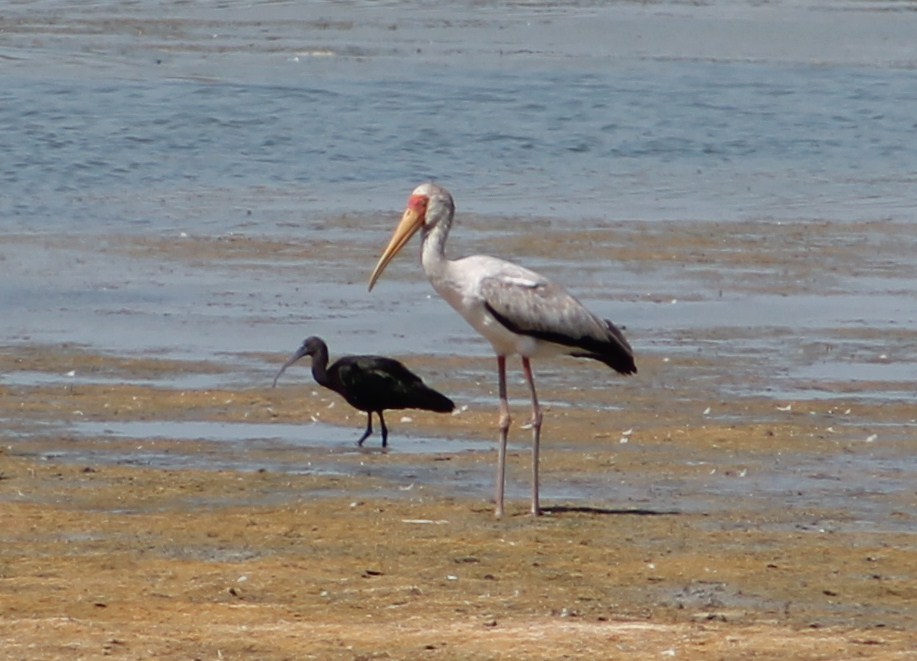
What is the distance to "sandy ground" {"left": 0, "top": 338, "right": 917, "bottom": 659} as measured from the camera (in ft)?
24.4

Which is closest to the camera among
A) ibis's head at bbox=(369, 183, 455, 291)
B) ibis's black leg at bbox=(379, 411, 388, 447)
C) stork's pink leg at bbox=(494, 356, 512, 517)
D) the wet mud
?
the wet mud

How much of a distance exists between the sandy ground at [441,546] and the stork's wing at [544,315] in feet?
2.24

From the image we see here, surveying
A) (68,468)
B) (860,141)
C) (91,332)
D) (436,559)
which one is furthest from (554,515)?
(860,141)

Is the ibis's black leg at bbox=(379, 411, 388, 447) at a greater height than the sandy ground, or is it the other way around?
the sandy ground

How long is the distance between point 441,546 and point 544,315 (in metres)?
1.58

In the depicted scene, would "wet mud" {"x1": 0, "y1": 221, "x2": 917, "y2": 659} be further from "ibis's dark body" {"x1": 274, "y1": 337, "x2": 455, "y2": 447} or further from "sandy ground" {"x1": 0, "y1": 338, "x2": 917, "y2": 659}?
"ibis's dark body" {"x1": 274, "y1": 337, "x2": 455, "y2": 447}

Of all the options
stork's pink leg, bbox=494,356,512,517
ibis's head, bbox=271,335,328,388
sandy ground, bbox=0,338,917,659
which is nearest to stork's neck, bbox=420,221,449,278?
stork's pink leg, bbox=494,356,512,517

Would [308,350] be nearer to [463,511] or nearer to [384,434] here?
[384,434]

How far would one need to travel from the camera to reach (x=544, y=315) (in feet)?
33.6

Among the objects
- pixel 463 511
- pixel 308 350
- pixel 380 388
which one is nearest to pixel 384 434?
pixel 380 388

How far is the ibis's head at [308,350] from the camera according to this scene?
504 inches

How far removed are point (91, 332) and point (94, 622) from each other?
6983mm

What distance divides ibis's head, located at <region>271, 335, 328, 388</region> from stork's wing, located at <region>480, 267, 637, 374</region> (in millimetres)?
2657

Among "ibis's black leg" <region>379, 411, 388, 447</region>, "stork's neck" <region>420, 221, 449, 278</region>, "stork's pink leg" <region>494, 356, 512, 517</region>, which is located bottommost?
"ibis's black leg" <region>379, 411, 388, 447</region>
